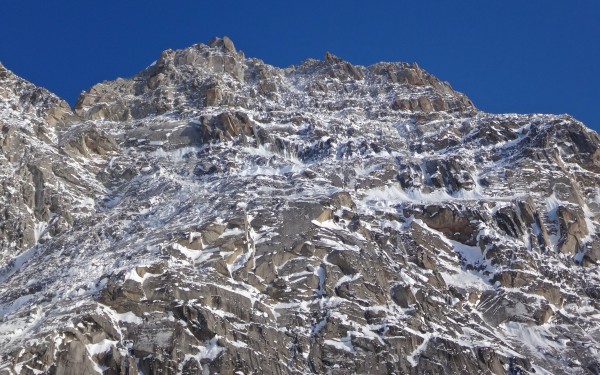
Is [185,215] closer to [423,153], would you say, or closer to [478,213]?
[478,213]

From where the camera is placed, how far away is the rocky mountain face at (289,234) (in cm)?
7762

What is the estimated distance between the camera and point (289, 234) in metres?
92.8

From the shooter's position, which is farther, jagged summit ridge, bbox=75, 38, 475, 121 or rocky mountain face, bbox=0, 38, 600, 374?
jagged summit ridge, bbox=75, 38, 475, 121

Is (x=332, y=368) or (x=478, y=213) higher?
(x=478, y=213)

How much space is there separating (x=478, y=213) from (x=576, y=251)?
37.4 feet

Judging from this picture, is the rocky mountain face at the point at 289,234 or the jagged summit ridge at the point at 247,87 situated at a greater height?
the jagged summit ridge at the point at 247,87

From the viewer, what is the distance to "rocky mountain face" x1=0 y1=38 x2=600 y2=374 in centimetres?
7762

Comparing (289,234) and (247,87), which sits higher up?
(247,87)

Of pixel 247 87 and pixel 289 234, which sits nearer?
pixel 289 234

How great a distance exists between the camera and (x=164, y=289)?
264 feet

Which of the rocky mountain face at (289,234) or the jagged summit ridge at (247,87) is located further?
the jagged summit ridge at (247,87)

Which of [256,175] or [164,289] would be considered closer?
[164,289]

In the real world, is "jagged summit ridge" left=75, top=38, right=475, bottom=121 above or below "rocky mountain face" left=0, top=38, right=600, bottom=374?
above

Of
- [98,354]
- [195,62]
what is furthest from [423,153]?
[98,354]
